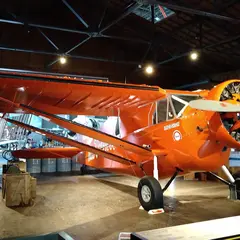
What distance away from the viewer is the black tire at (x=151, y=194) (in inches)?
209

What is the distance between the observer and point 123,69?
1437 centimetres

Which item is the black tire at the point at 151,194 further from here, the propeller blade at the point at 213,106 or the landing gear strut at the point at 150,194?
the propeller blade at the point at 213,106

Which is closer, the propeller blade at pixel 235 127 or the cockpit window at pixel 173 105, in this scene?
the propeller blade at pixel 235 127

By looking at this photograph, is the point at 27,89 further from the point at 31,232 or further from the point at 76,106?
the point at 31,232

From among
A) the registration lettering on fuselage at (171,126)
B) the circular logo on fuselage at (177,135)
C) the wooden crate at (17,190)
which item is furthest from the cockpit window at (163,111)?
the wooden crate at (17,190)

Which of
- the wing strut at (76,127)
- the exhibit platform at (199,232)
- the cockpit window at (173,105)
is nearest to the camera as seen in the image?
the exhibit platform at (199,232)

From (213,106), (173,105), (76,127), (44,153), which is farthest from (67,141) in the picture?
(44,153)

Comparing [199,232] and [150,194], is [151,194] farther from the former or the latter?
[199,232]

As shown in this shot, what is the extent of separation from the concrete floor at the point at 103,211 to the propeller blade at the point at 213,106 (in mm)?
1925

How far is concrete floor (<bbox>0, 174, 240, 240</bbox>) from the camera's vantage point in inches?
179

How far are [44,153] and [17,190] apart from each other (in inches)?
93.5

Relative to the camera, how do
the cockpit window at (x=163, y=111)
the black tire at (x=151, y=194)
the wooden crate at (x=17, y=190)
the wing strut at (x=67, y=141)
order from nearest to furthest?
the black tire at (x=151, y=194) < the wing strut at (x=67, y=141) < the cockpit window at (x=163, y=111) < the wooden crate at (x=17, y=190)

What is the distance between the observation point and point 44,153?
8375mm

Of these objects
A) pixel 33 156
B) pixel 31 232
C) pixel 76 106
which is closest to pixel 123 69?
pixel 33 156
